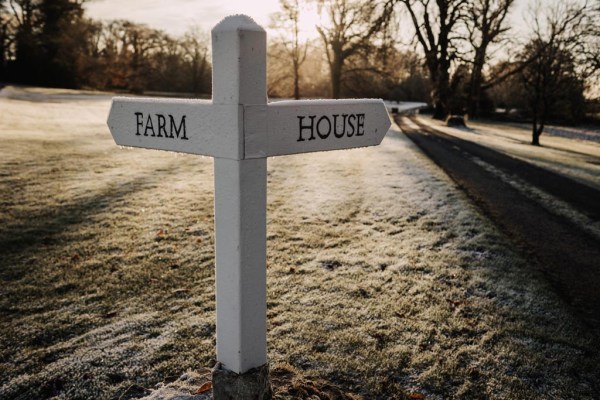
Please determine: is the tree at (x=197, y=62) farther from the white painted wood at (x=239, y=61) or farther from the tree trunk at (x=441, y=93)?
Result: the white painted wood at (x=239, y=61)

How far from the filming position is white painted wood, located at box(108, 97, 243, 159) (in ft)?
5.78

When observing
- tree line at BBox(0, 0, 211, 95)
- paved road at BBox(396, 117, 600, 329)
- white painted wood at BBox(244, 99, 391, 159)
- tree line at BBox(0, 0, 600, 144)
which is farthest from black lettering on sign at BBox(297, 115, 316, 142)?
tree line at BBox(0, 0, 211, 95)

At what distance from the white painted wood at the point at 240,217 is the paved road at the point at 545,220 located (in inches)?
140

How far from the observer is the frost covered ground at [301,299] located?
3166mm

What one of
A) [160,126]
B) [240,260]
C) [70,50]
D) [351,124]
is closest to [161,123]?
[160,126]

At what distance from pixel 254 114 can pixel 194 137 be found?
1.05 feet

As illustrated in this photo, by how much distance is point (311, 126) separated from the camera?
199 cm

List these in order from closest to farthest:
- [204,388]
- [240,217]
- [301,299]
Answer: [240,217] → [204,388] → [301,299]

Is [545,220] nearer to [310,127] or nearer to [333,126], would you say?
[333,126]

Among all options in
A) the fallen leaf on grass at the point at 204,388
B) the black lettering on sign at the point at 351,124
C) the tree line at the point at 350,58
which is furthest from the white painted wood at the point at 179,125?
the tree line at the point at 350,58

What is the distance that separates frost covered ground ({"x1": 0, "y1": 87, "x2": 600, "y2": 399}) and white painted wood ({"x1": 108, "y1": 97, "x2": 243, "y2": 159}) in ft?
5.34

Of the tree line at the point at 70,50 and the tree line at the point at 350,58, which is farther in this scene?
the tree line at the point at 70,50

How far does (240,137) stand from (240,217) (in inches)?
13.8

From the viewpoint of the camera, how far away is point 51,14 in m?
40.2
